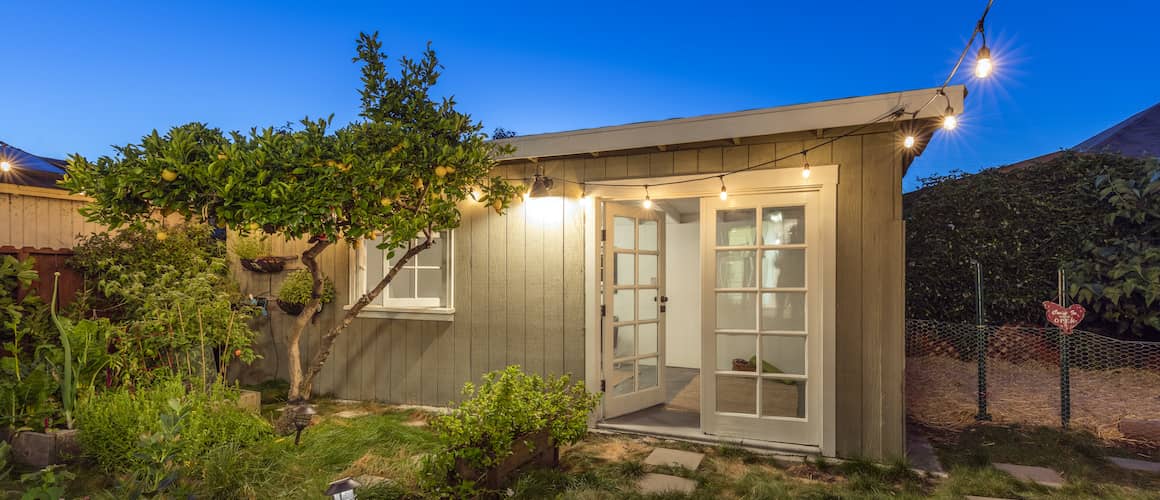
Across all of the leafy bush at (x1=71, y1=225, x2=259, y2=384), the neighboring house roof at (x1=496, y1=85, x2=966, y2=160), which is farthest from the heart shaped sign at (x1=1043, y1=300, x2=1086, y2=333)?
the leafy bush at (x1=71, y1=225, x2=259, y2=384)

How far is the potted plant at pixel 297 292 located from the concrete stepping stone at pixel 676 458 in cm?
287

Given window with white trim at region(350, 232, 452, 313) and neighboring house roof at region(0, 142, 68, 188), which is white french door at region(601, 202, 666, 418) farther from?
neighboring house roof at region(0, 142, 68, 188)

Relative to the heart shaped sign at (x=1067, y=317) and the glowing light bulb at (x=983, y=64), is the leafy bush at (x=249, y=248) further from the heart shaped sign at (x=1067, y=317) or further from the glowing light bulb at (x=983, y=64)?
the heart shaped sign at (x=1067, y=317)

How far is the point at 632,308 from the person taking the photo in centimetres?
413

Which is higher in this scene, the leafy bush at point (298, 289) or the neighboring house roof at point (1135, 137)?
the neighboring house roof at point (1135, 137)

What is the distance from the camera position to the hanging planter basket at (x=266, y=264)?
4668 mm

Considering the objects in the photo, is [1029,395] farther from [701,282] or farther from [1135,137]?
[1135,137]

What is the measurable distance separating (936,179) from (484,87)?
25.8 metres

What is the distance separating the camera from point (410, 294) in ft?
15.3

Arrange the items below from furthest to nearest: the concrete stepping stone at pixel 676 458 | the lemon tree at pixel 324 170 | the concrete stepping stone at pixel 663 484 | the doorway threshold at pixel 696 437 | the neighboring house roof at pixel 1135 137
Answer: the neighboring house roof at pixel 1135 137
the doorway threshold at pixel 696 437
the concrete stepping stone at pixel 676 458
the lemon tree at pixel 324 170
the concrete stepping stone at pixel 663 484

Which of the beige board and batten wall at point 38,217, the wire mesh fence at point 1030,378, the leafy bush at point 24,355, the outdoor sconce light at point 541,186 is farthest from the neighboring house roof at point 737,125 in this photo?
the beige board and batten wall at point 38,217

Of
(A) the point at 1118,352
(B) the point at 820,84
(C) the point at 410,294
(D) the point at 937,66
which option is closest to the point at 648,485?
(C) the point at 410,294

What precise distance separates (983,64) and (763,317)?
1833 millimetres

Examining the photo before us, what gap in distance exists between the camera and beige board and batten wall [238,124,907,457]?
312cm
